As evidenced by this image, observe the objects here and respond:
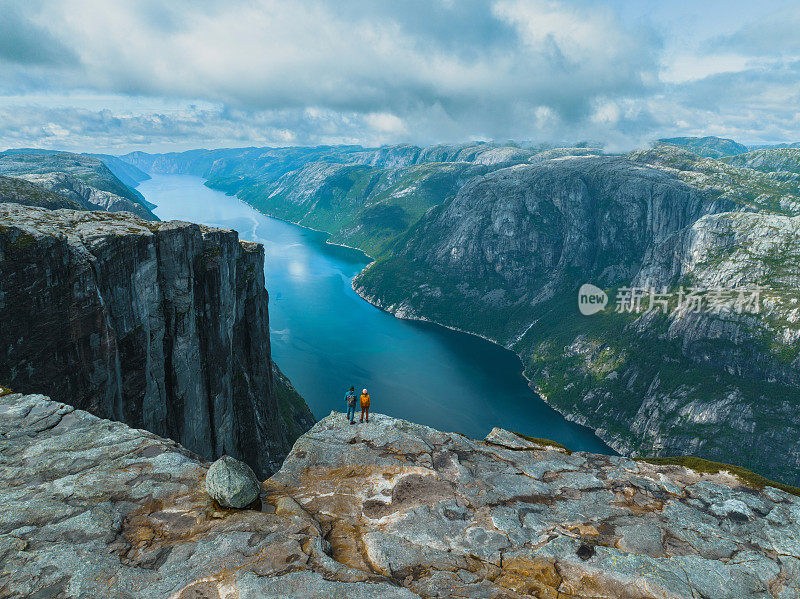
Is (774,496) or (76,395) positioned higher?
(774,496)

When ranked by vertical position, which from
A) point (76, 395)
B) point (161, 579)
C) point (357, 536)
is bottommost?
point (76, 395)

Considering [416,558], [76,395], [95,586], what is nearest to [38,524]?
[95,586]

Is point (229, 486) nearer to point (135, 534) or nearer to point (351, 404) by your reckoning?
point (135, 534)

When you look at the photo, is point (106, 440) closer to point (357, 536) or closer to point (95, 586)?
point (95, 586)

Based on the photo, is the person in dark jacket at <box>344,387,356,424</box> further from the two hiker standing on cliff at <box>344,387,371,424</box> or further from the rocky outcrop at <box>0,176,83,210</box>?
the rocky outcrop at <box>0,176,83,210</box>

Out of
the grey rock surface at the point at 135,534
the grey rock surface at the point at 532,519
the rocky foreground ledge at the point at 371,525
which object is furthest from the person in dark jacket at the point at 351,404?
the grey rock surface at the point at 135,534

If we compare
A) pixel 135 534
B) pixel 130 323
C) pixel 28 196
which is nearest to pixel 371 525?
pixel 135 534
